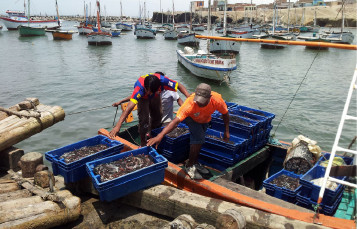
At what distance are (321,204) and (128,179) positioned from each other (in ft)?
9.11

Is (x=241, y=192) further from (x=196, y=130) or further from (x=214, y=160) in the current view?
(x=196, y=130)

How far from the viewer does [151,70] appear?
26.6 meters

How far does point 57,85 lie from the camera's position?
1922cm

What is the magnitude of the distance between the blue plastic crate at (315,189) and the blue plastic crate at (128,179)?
2173mm

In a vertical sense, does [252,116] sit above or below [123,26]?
below

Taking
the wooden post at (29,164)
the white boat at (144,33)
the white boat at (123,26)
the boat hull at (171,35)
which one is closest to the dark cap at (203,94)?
the wooden post at (29,164)

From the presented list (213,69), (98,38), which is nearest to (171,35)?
(98,38)

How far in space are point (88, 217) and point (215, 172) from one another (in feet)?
7.37

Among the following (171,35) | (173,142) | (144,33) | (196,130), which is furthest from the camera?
(144,33)

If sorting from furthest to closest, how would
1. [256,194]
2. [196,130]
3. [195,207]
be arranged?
[196,130]
[256,194]
[195,207]

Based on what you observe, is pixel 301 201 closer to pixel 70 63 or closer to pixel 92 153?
pixel 92 153

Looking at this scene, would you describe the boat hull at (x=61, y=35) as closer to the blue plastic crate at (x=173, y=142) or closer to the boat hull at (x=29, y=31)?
the boat hull at (x=29, y=31)

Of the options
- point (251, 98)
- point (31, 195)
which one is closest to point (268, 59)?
point (251, 98)

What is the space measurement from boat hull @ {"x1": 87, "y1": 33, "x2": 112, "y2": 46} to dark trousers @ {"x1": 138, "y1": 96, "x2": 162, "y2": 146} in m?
40.0
